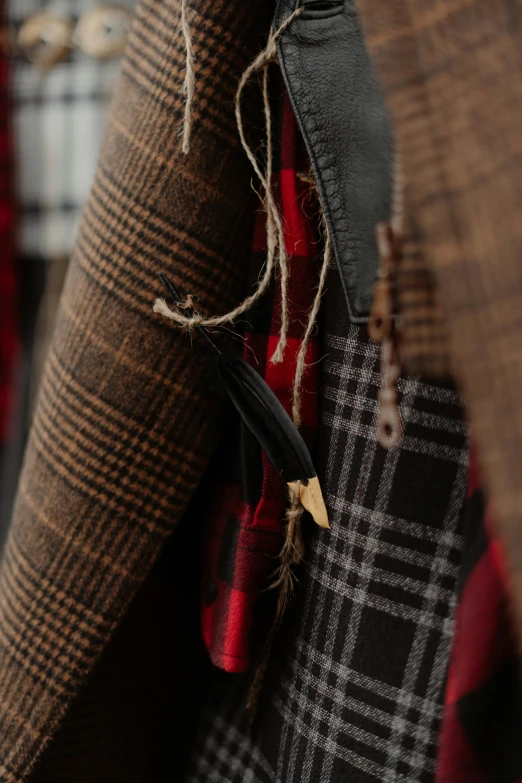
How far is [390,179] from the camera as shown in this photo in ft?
0.91

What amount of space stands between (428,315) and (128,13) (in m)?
0.52

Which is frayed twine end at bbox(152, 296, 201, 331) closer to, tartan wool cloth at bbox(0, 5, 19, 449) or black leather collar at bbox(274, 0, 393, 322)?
black leather collar at bbox(274, 0, 393, 322)

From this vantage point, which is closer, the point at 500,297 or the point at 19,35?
the point at 500,297

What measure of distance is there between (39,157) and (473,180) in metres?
0.57

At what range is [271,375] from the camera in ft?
1.07

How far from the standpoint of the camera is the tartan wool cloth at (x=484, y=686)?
23 centimetres

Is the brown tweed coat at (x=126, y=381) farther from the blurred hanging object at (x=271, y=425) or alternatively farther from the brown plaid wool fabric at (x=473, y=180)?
the brown plaid wool fabric at (x=473, y=180)

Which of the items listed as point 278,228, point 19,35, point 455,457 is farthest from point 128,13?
point 455,457

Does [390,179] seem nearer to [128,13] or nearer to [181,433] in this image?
[181,433]

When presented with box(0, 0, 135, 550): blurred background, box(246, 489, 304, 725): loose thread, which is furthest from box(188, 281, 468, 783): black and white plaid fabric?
box(0, 0, 135, 550): blurred background

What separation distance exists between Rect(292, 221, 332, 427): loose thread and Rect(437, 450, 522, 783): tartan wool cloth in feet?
0.34

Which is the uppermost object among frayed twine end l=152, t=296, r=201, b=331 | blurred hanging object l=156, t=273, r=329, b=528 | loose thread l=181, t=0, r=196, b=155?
loose thread l=181, t=0, r=196, b=155

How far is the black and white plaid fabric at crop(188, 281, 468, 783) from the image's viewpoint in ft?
0.95

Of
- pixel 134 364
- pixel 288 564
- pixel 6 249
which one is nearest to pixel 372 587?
pixel 288 564
